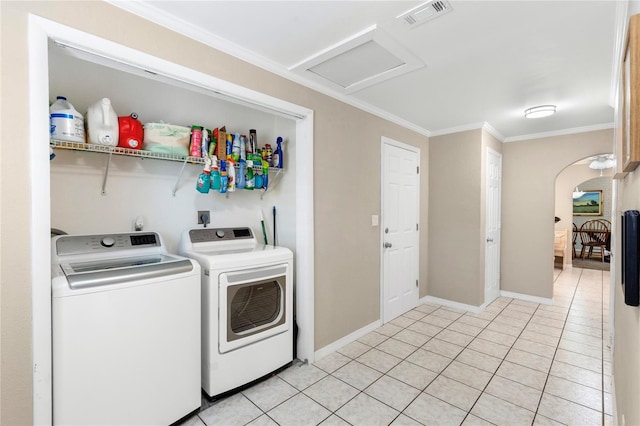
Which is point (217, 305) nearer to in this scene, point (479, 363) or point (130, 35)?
point (130, 35)

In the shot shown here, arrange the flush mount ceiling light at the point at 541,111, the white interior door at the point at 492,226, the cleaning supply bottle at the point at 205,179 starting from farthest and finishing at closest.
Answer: the white interior door at the point at 492,226
the flush mount ceiling light at the point at 541,111
the cleaning supply bottle at the point at 205,179

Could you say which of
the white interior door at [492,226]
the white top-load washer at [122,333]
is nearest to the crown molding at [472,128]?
the white interior door at [492,226]

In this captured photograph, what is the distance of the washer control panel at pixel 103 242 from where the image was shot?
179 cm

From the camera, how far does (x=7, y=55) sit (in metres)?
1.26

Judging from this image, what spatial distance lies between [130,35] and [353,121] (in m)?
1.95

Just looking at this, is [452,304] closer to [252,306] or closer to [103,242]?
[252,306]

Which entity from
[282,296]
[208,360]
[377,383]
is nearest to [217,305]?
[208,360]

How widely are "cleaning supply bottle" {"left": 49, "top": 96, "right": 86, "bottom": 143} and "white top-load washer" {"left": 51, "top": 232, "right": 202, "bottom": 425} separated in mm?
587

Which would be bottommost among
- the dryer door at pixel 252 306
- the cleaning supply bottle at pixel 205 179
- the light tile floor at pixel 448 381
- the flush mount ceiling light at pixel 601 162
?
the light tile floor at pixel 448 381

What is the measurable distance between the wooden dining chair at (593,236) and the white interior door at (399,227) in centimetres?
618

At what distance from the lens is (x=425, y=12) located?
65.5 inches

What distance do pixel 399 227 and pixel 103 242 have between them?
2.96 m

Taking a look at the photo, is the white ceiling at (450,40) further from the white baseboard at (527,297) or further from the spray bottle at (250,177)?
the white baseboard at (527,297)

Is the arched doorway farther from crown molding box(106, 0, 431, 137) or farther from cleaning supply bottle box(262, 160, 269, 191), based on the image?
cleaning supply bottle box(262, 160, 269, 191)
